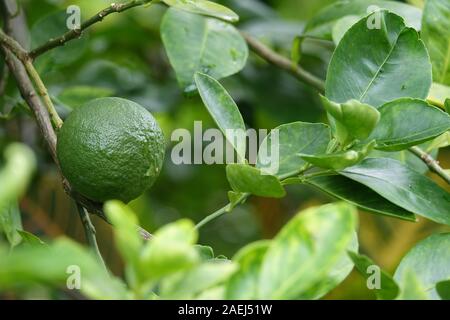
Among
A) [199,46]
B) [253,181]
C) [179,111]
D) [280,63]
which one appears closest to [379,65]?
[253,181]

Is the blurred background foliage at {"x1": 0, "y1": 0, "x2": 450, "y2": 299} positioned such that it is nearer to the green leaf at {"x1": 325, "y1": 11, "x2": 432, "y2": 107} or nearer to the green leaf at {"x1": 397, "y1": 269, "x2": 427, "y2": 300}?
the green leaf at {"x1": 325, "y1": 11, "x2": 432, "y2": 107}

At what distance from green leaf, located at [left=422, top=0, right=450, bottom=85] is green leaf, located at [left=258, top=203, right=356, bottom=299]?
515 millimetres

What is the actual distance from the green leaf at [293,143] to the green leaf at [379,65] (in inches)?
1.9

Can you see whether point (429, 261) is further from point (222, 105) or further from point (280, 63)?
point (280, 63)

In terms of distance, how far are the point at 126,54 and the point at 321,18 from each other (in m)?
0.71

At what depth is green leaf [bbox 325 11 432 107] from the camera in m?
0.74

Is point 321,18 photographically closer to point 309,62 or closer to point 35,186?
point 309,62

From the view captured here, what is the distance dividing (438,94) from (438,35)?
0.09 meters

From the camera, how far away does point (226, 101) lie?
0.73 metres

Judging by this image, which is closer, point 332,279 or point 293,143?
point 332,279

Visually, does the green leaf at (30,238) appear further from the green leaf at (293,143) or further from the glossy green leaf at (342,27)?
the glossy green leaf at (342,27)

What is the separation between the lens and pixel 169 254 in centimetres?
40

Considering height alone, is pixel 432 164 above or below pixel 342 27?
below
